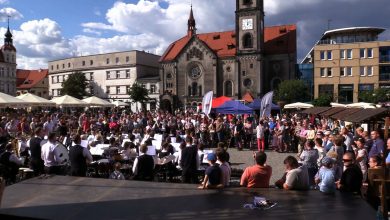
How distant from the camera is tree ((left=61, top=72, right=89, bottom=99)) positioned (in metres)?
70.4

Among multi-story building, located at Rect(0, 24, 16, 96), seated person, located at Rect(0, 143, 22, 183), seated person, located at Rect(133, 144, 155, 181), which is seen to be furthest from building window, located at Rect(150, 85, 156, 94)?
seated person, located at Rect(133, 144, 155, 181)

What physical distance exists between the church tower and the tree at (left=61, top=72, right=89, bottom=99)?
3207cm

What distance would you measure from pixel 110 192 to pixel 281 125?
15.1m

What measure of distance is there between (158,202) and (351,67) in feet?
197

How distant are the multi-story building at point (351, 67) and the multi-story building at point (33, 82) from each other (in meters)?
68.6

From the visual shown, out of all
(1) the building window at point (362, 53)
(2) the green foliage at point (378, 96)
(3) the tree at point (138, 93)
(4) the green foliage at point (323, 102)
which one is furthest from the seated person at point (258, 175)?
(3) the tree at point (138, 93)

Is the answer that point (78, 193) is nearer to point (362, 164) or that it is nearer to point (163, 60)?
point (362, 164)

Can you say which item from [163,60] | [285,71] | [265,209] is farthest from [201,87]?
[265,209]

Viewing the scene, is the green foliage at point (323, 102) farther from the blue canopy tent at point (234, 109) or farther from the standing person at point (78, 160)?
the standing person at point (78, 160)

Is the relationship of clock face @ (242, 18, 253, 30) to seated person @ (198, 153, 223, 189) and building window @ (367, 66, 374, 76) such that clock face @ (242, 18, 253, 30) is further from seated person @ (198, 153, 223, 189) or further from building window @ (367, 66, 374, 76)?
seated person @ (198, 153, 223, 189)

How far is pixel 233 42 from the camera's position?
6372 centimetres

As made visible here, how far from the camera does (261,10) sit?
59.6 m

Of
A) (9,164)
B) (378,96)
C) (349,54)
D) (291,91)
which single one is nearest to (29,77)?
(291,91)

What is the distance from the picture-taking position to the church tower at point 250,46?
57469 mm
